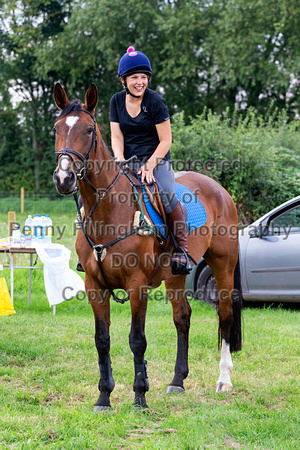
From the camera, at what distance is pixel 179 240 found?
4.35 metres

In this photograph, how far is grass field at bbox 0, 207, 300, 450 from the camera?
3420 millimetres

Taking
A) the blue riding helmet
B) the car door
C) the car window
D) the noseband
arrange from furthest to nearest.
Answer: the car window → the car door → the blue riding helmet → the noseband

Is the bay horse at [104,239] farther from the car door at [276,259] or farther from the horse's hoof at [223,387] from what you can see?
the car door at [276,259]

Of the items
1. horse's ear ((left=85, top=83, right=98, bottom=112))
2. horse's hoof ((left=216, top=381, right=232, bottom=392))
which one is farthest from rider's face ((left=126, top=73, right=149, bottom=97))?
horse's hoof ((left=216, top=381, right=232, bottom=392))

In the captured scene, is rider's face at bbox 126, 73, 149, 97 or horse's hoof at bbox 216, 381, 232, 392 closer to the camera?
rider's face at bbox 126, 73, 149, 97

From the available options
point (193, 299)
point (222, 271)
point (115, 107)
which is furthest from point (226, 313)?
point (193, 299)

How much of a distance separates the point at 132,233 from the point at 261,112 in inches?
968

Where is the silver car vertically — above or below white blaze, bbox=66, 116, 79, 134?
below

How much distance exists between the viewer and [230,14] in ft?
74.2

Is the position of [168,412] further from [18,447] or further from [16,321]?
[16,321]

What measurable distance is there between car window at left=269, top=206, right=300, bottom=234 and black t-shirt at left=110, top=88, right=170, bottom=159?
372cm

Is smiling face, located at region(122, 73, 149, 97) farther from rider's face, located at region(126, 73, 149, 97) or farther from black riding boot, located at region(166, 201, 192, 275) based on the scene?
black riding boot, located at region(166, 201, 192, 275)

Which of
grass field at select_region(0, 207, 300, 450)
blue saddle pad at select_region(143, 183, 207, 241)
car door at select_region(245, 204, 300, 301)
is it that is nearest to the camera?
grass field at select_region(0, 207, 300, 450)

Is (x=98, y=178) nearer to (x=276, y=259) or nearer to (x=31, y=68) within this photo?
(x=276, y=259)
